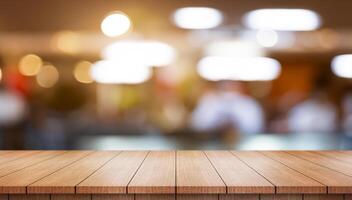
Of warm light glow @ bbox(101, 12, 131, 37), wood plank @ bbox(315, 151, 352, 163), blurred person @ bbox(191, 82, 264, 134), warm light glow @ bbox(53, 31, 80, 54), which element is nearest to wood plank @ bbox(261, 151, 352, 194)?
wood plank @ bbox(315, 151, 352, 163)

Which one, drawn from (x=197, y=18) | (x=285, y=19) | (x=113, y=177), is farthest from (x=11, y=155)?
(x=285, y=19)

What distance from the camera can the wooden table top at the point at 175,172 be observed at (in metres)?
1.50

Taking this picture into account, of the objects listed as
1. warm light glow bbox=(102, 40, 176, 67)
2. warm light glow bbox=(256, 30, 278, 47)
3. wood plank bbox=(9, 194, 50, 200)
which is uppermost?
warm light glow bbox=(256, 30, 278, 47)

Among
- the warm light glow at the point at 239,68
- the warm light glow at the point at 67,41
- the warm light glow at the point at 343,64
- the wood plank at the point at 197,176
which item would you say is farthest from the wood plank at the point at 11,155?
the warm light glow at the point at 343,64

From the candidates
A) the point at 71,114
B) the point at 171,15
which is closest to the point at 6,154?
the point at 71,114

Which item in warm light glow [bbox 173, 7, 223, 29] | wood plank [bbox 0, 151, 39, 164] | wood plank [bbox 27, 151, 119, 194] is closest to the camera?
wood plank [bbox 27, 151, 119, 194]

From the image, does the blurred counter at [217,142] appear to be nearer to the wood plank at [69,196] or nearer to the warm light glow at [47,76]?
the warm light glow at [47,76]

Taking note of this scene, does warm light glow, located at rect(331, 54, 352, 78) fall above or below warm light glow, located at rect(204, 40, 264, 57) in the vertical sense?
below

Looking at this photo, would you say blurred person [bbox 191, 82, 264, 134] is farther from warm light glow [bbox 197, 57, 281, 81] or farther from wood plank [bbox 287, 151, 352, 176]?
wood plank [bbox 287, 151, 352, 176]

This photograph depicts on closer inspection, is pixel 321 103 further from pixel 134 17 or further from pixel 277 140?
pixel 134 17

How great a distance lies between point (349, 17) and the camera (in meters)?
2.69

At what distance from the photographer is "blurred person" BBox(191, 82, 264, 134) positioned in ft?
8.84

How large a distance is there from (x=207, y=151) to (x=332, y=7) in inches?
46.2

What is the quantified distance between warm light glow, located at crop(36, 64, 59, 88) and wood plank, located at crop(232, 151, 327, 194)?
1.23m
